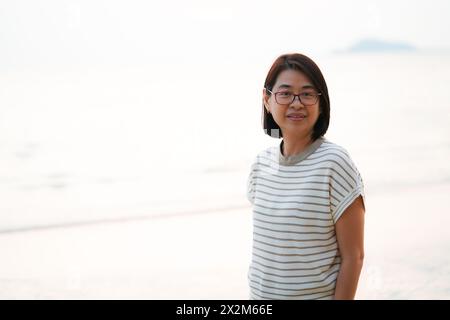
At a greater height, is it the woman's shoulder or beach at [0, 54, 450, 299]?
beach at [0, 54, 450, 299]

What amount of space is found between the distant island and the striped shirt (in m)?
11.1

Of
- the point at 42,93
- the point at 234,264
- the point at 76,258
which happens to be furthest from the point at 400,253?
the point at 42,93

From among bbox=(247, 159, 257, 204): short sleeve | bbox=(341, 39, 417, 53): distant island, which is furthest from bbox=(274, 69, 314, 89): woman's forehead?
bbox=(341, 39, 417, 53): distant island

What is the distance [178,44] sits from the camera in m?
11.7

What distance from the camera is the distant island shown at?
1222 cm

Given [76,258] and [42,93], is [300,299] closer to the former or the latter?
[76,258]

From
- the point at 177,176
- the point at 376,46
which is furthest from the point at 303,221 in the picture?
the point at 376,46

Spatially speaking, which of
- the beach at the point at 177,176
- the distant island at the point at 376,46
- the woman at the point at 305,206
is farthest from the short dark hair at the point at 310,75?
the distant island at the point at 376,46

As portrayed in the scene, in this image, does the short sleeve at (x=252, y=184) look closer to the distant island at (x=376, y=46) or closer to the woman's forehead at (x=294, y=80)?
the woman's forehead at (x=294, y=80)

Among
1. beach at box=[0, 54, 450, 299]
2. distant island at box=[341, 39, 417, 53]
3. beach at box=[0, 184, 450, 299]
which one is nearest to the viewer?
beach at box=[0, 184, 450, 299]

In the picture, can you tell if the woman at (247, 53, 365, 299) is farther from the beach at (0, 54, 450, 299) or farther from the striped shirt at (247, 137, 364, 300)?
the beach at (0, 54, 450, 299)

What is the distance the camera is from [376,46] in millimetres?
12719

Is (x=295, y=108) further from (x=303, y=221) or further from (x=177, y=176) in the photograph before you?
(x=177, y=176)
